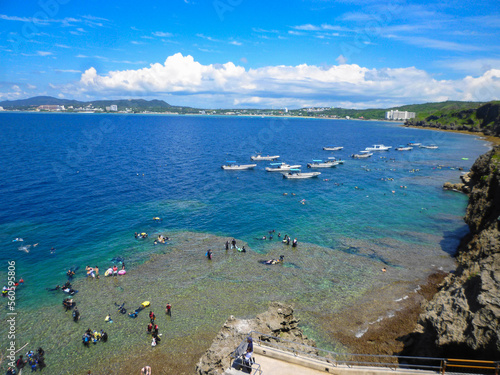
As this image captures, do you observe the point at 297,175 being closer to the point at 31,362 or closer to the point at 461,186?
the point at 461,186

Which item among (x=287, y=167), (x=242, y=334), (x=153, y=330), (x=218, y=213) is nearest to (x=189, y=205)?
(x=218, y=213)

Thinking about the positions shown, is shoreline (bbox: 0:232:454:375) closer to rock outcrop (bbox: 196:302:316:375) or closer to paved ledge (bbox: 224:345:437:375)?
rock outcrop (bbox: 196:302:316:375)

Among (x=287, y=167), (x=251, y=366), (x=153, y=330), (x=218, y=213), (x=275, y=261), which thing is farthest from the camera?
(x=287, y=167)

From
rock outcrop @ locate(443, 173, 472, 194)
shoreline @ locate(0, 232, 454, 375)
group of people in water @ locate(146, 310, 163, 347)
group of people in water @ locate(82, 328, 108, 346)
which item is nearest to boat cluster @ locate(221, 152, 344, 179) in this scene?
rock outcrop @ locate(443, 173, 472, 194)

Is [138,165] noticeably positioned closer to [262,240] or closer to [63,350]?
[262,240]

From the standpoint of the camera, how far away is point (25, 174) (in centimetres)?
7575

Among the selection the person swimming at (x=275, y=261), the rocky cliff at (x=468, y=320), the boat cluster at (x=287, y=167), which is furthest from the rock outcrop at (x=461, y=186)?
the person swimming at (x=275, y=261)

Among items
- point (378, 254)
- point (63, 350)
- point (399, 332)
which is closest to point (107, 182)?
point (63, 350)

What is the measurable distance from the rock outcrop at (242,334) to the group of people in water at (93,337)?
42.4ft

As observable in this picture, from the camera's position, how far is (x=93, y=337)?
25.7 metres

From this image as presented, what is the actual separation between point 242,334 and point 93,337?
16.2 metres

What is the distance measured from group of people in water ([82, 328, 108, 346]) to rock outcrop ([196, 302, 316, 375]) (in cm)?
1292

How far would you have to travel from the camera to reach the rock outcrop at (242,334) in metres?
17.0

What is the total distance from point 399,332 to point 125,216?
4636 cm
